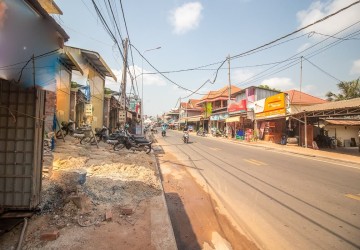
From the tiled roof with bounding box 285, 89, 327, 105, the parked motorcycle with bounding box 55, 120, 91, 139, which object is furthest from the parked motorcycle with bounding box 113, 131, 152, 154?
the tiled roof with bounding box 285, 89, 327, 105

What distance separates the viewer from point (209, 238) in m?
5.04

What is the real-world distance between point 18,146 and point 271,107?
89.6ft

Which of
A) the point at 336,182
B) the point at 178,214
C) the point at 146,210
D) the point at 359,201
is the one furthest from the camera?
the point at 336,182

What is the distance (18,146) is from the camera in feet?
16.5

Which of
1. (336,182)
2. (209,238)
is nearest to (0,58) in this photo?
(209,238)

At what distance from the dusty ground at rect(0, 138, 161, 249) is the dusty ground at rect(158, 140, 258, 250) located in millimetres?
652

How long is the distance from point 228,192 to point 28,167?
5410 mm

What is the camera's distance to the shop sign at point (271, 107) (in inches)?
1043

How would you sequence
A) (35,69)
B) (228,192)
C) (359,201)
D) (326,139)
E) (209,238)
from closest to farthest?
(35,69)
(209,238)
(359,201)
(228,192)
(326,139)

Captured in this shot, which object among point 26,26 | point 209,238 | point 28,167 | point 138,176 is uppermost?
point 26,26

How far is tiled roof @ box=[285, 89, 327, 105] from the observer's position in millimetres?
31686

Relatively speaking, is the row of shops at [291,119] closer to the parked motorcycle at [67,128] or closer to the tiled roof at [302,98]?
the tiled roof at [302,98]

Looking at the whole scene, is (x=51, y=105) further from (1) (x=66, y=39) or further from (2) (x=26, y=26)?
(2) (x=26, y=26)

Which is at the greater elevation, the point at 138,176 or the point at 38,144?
→ the point at 38,144
